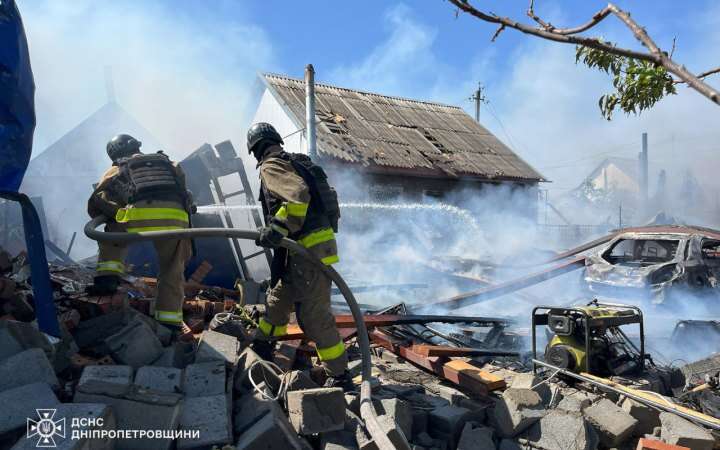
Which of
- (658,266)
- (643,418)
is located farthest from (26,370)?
(658,266)

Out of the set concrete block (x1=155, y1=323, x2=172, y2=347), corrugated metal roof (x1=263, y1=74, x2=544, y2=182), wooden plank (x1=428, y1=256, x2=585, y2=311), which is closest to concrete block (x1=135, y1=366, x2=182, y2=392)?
concrete block (x1=155, y1=323, x2=172, y2=347)

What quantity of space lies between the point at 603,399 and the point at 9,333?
11.9 feet

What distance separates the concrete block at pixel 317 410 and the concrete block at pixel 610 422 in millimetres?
1656

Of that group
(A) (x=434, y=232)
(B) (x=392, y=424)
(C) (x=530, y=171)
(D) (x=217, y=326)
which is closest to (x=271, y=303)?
(D) (x=217, y=326)

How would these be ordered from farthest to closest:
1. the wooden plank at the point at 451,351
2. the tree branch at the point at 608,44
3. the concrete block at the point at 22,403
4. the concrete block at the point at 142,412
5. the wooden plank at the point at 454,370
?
the wooden plank at the point at 451,351 < the wooden plank at the point at 454,370 < the concrete block at the point at 142,412 < the concrete block at the point at 22,403 < the tree branch at the point at 608,44

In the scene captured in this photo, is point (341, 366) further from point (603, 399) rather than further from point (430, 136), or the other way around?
point (430, 136)

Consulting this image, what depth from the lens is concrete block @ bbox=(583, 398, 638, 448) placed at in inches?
125

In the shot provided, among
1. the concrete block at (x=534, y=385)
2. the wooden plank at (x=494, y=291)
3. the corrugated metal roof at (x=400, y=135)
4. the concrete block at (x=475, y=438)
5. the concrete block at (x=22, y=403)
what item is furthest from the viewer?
the corrugated metal roof at (x=400, y=135)

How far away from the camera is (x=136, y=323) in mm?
3346

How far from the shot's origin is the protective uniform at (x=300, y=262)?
3.44 metres

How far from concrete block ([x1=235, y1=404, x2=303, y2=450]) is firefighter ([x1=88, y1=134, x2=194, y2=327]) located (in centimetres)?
167

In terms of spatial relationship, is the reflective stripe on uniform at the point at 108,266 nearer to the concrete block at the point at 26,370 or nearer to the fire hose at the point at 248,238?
the fire hose at the point at 248,238

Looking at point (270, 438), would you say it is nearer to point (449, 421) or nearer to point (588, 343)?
point (449, 421)

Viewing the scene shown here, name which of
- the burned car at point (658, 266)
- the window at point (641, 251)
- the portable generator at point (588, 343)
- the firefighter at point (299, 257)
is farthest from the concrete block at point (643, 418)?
the window at point (641, 251)
